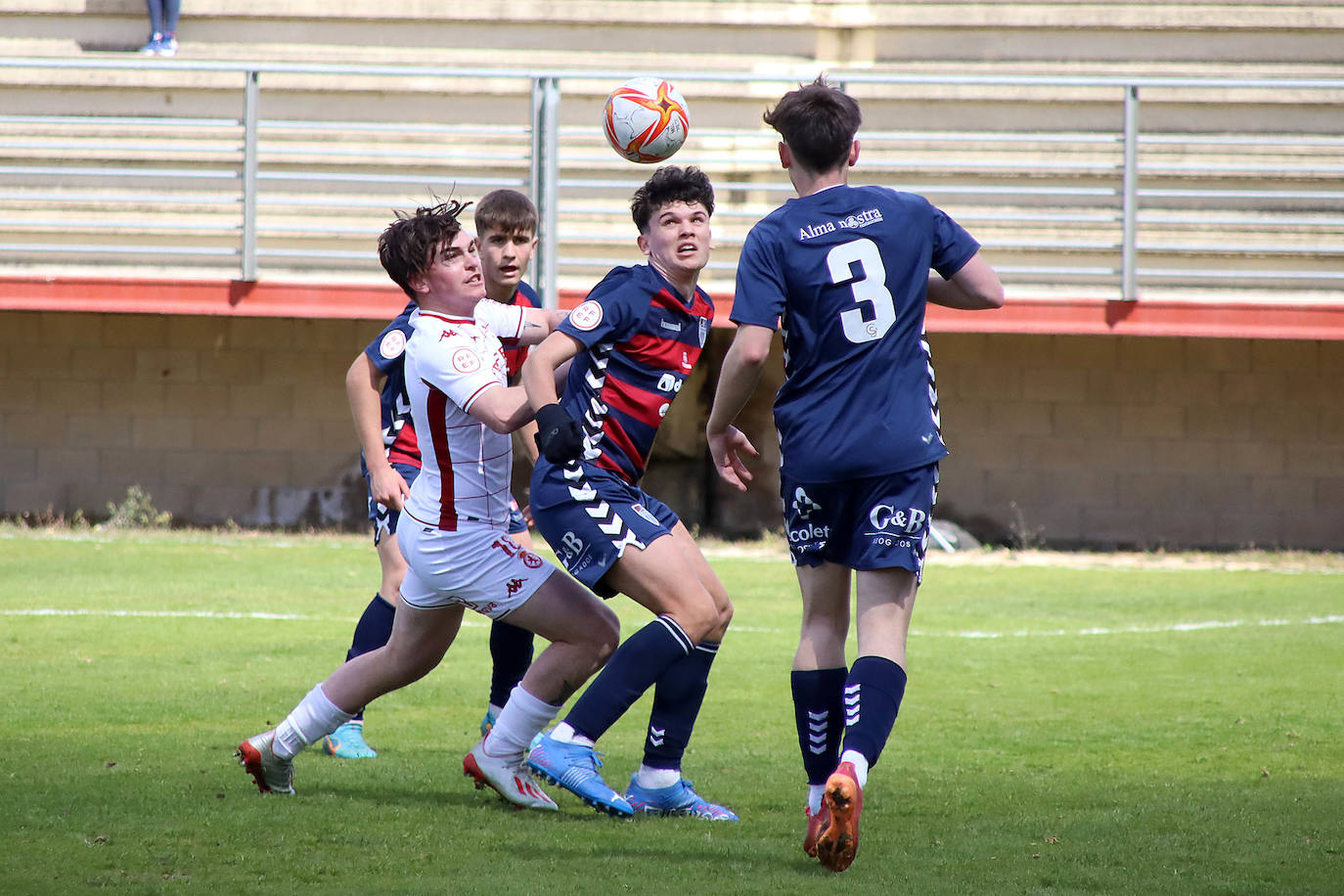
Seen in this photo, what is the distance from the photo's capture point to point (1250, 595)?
35.3 feet

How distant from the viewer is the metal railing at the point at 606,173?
13.8m

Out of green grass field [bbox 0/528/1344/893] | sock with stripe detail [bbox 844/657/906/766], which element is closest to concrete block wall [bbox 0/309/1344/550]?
green grass field [bbox 0/528/1344/893]

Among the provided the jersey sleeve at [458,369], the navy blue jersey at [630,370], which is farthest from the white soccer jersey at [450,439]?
the navy blue jersey at [630,370]

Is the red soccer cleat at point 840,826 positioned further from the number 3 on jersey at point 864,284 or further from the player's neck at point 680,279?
the player's neck at point 680,279

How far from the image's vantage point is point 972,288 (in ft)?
15.0

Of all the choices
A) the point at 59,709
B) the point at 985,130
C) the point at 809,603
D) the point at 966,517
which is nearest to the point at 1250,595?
the point at 966,517

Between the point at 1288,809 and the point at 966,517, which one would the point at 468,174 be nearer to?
the point at 966,517

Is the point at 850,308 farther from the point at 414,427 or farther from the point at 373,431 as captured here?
the point at 373,431

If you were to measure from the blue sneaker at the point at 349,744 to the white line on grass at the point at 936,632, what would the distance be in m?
3.36

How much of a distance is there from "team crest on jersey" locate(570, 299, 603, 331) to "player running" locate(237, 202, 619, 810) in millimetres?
267

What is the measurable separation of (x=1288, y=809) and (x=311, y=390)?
11.6m

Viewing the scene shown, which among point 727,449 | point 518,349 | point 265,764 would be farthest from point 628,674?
point 518,349

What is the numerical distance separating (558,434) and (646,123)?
2.75 meters

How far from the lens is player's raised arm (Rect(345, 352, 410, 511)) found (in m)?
5.77
